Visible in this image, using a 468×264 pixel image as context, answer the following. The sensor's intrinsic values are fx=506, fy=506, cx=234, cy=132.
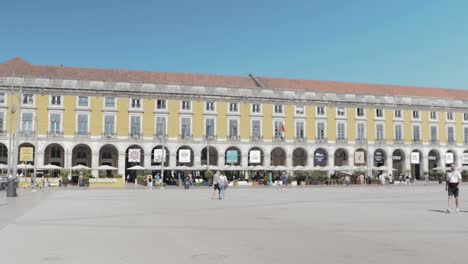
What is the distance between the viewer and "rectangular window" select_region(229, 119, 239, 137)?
64.2 metres

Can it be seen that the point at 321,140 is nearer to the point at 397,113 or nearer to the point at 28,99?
the point at 397,113

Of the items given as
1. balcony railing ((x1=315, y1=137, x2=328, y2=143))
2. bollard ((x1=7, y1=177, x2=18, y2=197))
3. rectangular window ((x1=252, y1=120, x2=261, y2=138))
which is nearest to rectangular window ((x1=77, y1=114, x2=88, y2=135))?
rectangular window ((x1=252, y1=120, x2=261, y2=138))

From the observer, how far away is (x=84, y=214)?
15.5m

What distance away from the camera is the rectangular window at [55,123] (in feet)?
192

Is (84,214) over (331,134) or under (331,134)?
under

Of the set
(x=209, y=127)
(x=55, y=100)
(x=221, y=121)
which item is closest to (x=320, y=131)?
(x=221, y=121)

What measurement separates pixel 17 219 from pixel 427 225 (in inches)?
421

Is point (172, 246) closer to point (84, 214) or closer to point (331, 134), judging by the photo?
point (84, 214)

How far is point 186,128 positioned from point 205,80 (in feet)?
25.1

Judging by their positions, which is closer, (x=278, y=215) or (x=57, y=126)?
(x=278, y=215)

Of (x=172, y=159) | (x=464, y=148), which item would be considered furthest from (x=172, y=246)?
(x=464, y=148)

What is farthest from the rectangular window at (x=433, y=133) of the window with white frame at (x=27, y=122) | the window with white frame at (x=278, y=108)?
the window with white frame at (x=27, y=122)

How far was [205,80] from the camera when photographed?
66.5 m

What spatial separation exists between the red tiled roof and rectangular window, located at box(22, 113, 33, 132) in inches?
182
